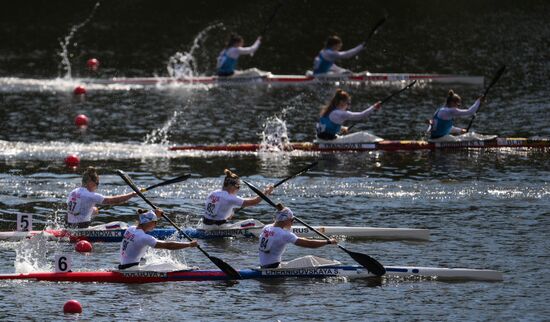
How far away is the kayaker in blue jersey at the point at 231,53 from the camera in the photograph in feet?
212

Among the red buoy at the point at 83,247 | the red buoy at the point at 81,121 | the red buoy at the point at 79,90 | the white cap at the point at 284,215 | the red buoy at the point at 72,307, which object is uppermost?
the red buoy at the point at 79,90

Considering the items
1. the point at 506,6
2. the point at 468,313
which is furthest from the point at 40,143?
the point at 506,6

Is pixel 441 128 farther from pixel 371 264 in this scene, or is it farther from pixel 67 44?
pixel 67 44

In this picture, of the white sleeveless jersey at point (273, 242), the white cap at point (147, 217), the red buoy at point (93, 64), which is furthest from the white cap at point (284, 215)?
the red buoy at point (93, 64)

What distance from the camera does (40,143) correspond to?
173ft

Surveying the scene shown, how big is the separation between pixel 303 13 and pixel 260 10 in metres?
3.17

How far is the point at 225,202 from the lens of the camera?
38.6m

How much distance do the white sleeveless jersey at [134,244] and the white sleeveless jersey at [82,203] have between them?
393 centimetres

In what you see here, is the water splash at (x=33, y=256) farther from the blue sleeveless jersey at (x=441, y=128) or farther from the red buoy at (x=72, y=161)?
the blue sleeveless jersey at (x=441, y=128)

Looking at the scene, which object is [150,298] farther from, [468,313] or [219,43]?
[219,43]

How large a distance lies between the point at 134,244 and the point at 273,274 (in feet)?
11.0

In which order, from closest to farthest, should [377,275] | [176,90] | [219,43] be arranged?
[377,275], [176,90], [219,43]

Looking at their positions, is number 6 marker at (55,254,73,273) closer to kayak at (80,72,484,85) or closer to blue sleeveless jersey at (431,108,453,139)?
blue sleeveless jersey at (431,108,453,139)

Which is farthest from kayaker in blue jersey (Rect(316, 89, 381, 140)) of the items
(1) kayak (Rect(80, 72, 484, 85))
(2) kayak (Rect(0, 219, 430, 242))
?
(1) kayak (Rect(80, 72, 484, 85))
